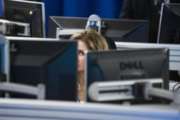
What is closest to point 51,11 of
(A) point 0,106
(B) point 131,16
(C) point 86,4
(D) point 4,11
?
(C) point 86,4

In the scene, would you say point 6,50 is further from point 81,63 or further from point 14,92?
point 81,63

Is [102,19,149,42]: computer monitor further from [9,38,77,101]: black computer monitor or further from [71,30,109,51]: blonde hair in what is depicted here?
[9,38,77,101]: black computer monitor

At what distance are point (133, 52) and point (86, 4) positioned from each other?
354 centimetres

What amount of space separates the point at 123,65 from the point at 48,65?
0.28 meters

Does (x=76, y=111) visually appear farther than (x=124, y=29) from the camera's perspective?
No

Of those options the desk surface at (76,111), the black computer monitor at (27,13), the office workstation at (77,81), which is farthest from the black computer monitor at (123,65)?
the black computer monitor at (27,13)

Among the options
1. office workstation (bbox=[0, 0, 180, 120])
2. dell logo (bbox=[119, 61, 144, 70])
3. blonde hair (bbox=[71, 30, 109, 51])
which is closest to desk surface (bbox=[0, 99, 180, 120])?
office workstation (bbox=[0, 0, 180, 120])

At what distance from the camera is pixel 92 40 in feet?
7.59

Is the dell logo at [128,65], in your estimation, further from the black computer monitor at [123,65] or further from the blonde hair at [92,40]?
the blonde hair at [92,40]

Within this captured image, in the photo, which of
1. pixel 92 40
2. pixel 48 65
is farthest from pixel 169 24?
pixel 48 65

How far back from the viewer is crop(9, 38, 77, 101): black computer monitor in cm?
169

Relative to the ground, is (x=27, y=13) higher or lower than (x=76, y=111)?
higher

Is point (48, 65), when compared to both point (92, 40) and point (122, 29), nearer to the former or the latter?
point (92, 40)

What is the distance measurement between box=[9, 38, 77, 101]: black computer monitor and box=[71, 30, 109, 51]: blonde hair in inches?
20.8
